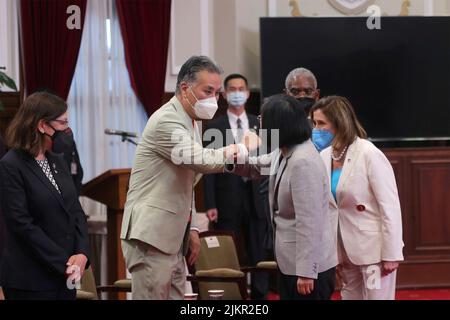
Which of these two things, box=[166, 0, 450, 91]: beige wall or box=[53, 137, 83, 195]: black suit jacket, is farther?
box=[166, 0, 450, 91]: beige wall

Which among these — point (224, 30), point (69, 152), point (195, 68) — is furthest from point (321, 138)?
point (224, 30)

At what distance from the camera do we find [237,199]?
7.29m

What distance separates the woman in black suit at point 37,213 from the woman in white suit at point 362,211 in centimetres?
130

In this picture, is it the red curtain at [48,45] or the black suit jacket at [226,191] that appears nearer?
the black suit jacket at [226,191]

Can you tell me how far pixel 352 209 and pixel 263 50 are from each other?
3.65m

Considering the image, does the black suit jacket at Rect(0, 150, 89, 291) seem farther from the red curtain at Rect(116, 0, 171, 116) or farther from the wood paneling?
the wood paneling

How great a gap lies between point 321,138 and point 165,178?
1.14m

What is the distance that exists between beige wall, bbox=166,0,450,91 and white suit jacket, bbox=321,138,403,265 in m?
3.88

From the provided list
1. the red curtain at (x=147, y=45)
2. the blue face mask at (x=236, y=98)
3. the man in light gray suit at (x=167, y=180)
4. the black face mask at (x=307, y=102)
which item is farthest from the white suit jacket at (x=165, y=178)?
the red curtain at (x=147, y=45)

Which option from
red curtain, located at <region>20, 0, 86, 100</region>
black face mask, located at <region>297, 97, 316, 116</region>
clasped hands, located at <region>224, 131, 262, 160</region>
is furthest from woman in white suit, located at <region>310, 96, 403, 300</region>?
red curtain, located at <region>20, 0, 86, 100</region>

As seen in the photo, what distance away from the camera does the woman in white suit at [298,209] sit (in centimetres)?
376

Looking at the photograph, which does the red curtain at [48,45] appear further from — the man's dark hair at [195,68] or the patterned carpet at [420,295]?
the man's dark hair at [195,68]

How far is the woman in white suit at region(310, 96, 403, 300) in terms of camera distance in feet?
14.5
